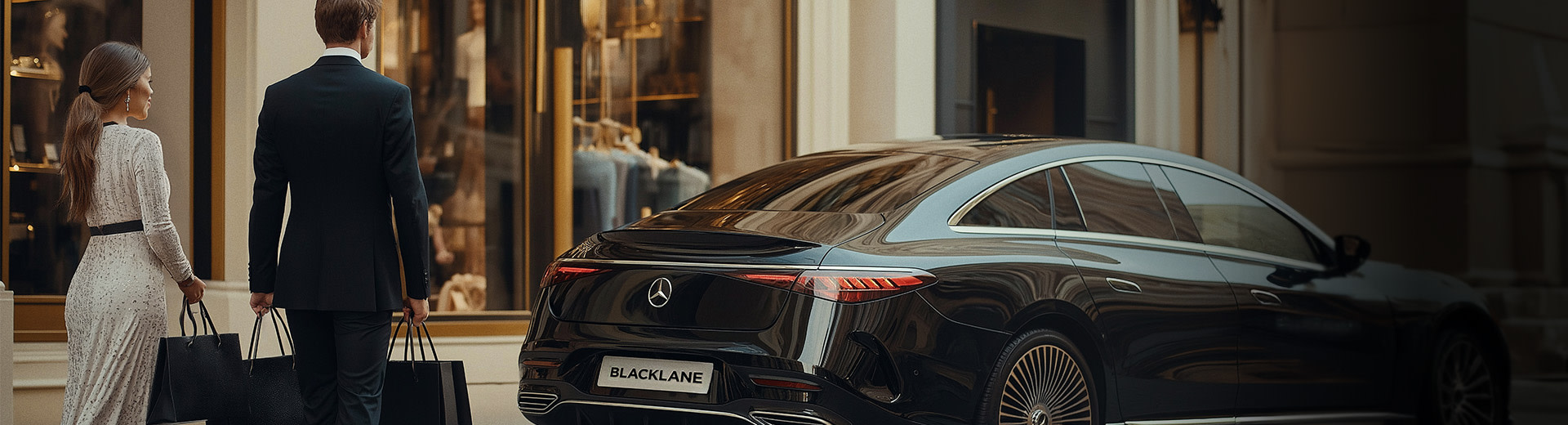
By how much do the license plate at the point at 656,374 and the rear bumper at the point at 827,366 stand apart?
0.02 m

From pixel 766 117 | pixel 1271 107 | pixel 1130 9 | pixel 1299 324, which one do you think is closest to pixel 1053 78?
pixel 1130 9

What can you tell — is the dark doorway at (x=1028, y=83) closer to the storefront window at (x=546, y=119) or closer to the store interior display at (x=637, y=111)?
the storefront window at (x=546, y=119)

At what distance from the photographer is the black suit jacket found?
3764 millimetres

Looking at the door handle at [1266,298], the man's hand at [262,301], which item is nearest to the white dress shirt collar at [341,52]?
the man's hand at [262,301]

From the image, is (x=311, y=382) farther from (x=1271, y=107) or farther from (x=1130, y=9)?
(x=1130, y=9)

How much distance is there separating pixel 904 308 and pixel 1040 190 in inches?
40.9

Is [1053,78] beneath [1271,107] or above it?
above

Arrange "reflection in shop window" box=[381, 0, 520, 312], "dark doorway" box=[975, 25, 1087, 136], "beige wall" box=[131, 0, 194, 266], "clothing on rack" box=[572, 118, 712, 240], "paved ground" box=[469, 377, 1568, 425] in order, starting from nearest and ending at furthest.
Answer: "paved ground" box=[469, 377, 1568, 425] → "beige wall" box=[131, 0, 194, 266] → "reflection in shop window" box=[381, 0, 520, 312] → "clothing on rack" box=[572, 118, 712, 240] → "dark doorway" box=[975, 25, 1087, 136]

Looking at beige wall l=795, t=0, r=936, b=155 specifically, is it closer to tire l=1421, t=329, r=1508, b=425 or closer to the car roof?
the car roof

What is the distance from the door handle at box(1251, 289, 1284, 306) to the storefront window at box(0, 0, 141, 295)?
615 centimetres

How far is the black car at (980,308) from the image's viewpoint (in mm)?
3926

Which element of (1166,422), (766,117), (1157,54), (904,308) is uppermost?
(1157,54)

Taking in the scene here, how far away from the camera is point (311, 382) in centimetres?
386

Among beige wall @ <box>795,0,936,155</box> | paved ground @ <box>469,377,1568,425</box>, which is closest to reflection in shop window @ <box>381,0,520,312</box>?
beige wall @ <box>795,0,936,155</box>
